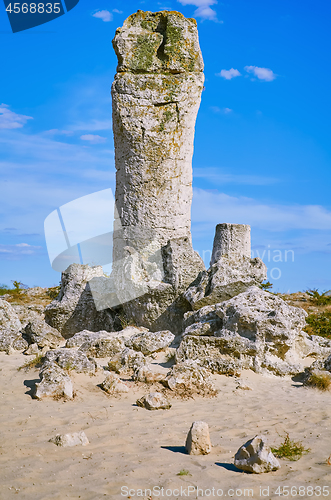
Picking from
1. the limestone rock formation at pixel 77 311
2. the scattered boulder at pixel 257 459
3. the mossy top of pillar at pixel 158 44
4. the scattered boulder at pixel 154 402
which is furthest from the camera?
the limestone rock formation at pixel 77 311

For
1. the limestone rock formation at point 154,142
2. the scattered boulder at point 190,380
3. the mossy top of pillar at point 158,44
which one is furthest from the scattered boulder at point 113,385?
the mossy top of pillar at point 158,44

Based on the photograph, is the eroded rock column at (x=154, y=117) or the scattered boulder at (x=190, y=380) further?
the eroded rock column at (x=154, y=117)

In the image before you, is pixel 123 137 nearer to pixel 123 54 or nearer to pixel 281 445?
pixel 123 54

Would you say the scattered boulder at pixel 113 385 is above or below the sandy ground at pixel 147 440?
above

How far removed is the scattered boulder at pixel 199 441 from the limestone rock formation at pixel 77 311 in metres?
6.51

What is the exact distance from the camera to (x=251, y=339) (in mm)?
7402

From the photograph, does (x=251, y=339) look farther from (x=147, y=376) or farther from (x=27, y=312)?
(x=27, y=312)

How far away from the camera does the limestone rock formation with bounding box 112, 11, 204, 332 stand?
384 inches

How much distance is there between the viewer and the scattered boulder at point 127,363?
266 inches

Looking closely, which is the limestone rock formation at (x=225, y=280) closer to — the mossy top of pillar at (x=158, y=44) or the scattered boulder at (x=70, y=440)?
the mossy top of pillar at (x=158, y=44)

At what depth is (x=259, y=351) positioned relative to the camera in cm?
724

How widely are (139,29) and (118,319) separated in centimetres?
648

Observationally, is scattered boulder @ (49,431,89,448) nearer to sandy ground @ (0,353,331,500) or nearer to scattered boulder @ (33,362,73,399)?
sandy ground @ (0,353,331,500)

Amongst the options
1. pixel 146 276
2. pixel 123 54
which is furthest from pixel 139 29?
pixel 146 276
